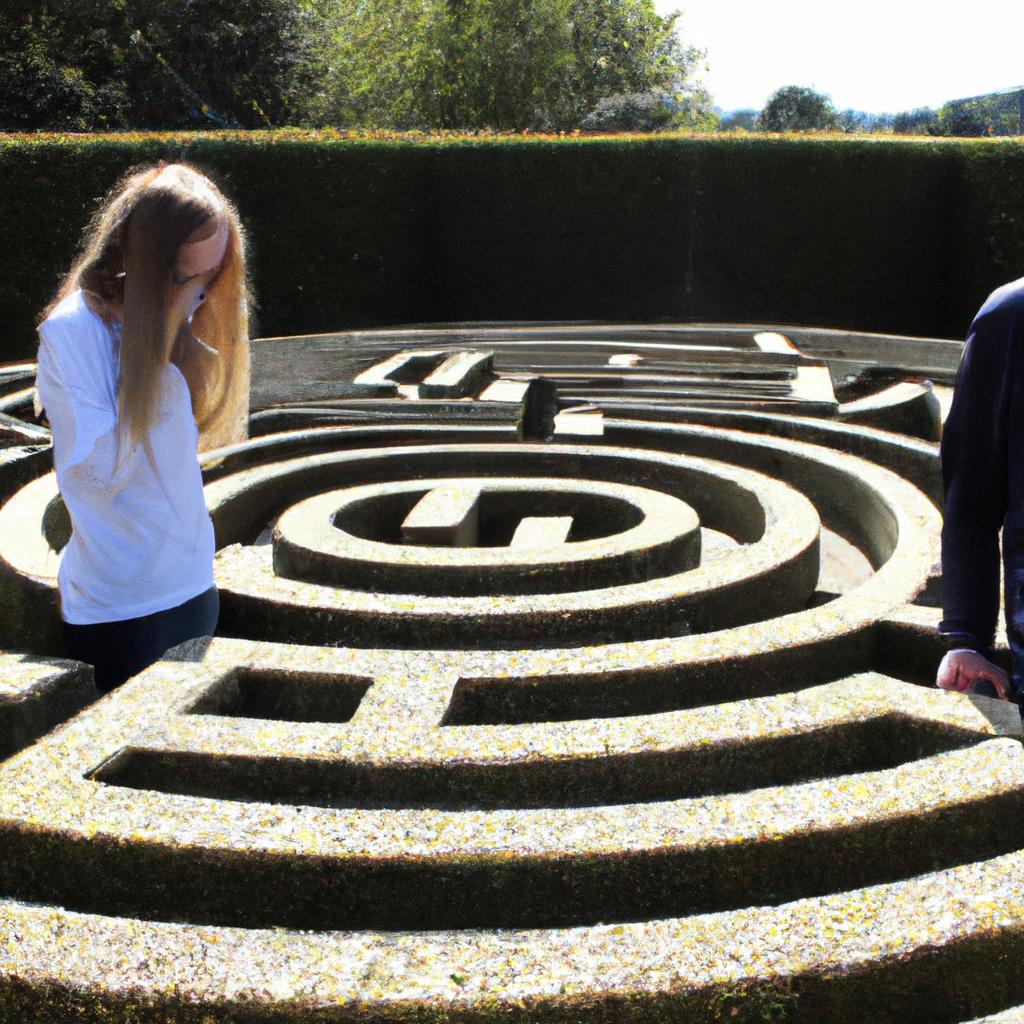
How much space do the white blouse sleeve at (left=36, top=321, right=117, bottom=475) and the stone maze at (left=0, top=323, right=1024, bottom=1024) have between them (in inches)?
31.8

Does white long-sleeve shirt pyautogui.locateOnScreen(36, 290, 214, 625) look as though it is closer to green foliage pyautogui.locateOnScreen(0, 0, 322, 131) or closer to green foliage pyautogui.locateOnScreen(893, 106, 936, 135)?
Answer: green foliage pyautogui.locateOnScreen(0, 0, 322, 131)

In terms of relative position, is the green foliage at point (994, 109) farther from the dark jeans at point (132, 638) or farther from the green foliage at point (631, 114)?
the dark jeans at point (132, 638)

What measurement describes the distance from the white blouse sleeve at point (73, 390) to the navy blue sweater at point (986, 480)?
6.10 ft

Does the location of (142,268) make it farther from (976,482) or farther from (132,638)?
(976,482)

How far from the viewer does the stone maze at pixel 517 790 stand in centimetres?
229

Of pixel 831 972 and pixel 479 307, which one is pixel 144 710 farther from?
pixel 479 307

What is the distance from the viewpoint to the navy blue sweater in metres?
2.27

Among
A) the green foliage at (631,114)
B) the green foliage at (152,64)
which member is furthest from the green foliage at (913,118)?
the green foliage at (152,64)

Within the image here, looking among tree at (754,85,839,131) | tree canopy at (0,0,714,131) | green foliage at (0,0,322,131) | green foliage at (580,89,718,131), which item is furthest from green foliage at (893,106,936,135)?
green foliage at (0,0,322,131)

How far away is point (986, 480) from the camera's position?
236cm

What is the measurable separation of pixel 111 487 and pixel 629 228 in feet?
44.6

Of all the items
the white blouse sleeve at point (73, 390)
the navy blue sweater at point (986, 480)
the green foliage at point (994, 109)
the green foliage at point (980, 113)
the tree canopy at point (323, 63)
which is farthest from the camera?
the green foliage at point (994, 109)

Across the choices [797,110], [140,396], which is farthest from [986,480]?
[797,110]

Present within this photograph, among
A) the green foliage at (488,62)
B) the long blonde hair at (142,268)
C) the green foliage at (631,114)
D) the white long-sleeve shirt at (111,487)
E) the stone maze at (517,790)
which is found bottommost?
the stone maze at (517,790)
